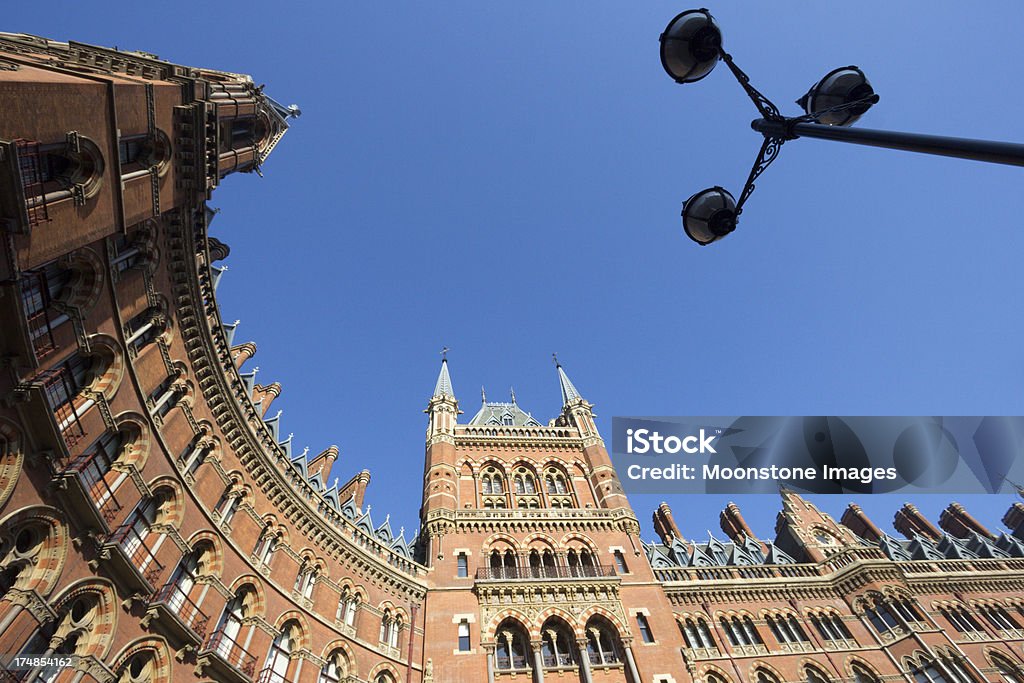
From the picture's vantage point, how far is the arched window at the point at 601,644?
91.9ft

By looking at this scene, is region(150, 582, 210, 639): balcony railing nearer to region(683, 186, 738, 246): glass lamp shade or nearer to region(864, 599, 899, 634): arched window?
region(683, 186, 738, 246): glass lamp shade

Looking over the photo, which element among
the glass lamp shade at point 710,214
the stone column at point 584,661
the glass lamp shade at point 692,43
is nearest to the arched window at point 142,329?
the glass lamp shade at point 710,214

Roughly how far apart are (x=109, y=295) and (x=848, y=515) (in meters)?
58.0

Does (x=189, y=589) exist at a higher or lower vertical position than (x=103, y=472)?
lower

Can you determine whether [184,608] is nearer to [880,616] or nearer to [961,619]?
[880,616]

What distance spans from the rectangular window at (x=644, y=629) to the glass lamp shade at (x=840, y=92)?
1140 inches

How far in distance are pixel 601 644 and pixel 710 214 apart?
90.8 ft

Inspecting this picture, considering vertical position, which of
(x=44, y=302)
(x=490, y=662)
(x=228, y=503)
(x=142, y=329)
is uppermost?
(x=142, y=329)

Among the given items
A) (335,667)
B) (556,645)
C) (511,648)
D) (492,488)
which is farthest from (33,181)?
(492,488)

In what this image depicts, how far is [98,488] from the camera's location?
15.9 m

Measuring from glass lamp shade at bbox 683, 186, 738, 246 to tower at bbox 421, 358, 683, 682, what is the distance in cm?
2541

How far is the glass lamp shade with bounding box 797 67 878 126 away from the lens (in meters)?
7.46

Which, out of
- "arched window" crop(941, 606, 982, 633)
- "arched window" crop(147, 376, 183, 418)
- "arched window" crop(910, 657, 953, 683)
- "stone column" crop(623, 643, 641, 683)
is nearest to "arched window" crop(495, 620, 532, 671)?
"stone column" crop(623, 643, 641, 683)

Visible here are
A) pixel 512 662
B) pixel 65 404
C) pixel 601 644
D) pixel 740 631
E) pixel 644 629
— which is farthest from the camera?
pixel 740 631
